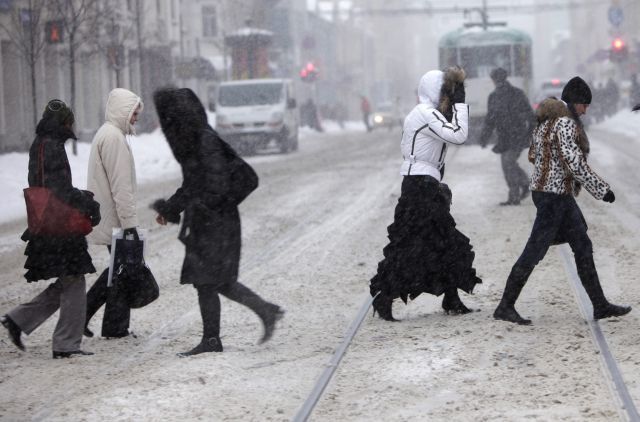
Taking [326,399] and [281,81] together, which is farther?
[281,81]

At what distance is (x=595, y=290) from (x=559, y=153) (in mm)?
916

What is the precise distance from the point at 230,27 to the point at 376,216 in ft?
151

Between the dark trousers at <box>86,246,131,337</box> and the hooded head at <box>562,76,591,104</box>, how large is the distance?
9.89ft

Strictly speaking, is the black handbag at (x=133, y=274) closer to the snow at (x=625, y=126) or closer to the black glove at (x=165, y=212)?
the black glove at (x=165, y=212)

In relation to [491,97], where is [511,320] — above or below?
below

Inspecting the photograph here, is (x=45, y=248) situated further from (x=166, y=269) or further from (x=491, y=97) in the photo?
(x=491, y=97)

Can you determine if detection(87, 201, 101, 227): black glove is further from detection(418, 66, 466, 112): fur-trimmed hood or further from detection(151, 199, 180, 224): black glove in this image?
detection(418, 66, 466, 112): fur-trimmed hood

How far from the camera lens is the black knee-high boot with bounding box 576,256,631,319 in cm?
770

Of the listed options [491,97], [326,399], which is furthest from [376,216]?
[326,399]

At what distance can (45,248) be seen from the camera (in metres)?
7.10

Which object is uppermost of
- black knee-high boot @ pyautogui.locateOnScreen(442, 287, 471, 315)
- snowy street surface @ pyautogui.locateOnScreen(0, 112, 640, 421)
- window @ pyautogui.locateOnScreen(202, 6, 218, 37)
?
window @ pyautogui.locateOnScreen(202, 6, 218, 37)

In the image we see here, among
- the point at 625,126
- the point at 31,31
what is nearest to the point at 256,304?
the point at 31,31

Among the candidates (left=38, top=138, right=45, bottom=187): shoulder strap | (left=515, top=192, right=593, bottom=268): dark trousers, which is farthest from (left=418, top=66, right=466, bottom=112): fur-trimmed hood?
(left=38, top=138, right=45, bottom=187): shoulder strap

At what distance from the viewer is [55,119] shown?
7.10 m
